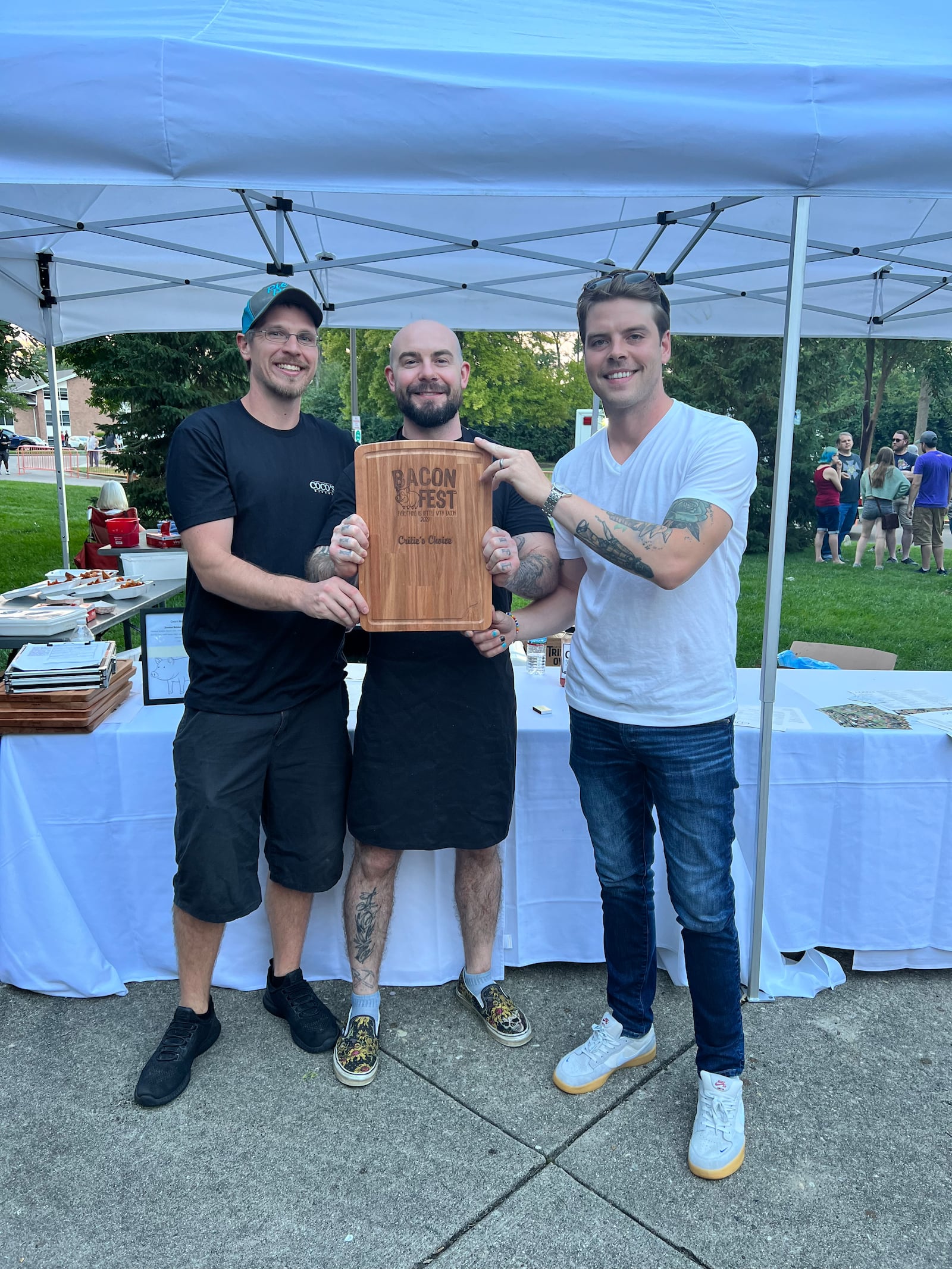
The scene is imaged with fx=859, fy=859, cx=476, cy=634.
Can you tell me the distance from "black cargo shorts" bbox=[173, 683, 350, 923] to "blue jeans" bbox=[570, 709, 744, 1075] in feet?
2.30

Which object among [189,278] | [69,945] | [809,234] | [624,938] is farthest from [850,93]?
[189,278]

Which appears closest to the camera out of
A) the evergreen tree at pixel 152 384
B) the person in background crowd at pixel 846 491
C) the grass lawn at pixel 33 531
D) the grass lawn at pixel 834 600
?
the grass lawn at pixel 834 600

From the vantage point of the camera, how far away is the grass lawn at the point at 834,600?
771 cm

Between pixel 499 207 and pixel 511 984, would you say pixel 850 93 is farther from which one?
pixel 499 207

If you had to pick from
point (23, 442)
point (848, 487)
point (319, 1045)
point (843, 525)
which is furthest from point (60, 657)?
point (23, 442)

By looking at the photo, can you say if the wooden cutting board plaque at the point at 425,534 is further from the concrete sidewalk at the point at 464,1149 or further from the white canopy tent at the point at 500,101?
the concrete sidewalk at the point at 464,1149

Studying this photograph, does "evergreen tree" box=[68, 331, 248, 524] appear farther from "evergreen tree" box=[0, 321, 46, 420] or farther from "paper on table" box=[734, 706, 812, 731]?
"paper on table" box=[734, 706, 812, 731]

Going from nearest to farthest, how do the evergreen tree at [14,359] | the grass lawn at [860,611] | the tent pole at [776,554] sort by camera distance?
the tent pole at [776,554] < the grass lawn at [860,611] < the evergreen tree at [14,359]

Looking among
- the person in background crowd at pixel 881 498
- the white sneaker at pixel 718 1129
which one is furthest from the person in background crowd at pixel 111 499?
the person in background crowd at pixel 881 498

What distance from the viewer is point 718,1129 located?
2057 millimetres

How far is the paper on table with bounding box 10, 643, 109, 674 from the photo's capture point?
2.63 metres

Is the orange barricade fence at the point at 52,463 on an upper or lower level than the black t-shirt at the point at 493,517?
upper

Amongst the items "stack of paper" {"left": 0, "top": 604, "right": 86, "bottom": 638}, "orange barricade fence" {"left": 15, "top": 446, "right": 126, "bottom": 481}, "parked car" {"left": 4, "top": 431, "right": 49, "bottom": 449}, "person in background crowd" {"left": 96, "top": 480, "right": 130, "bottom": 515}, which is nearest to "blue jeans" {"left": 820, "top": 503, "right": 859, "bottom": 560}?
"person in background crowd" {"left": 96, "top": 480, "right": 130, "bottom": 515}

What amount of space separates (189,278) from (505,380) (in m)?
15.8
